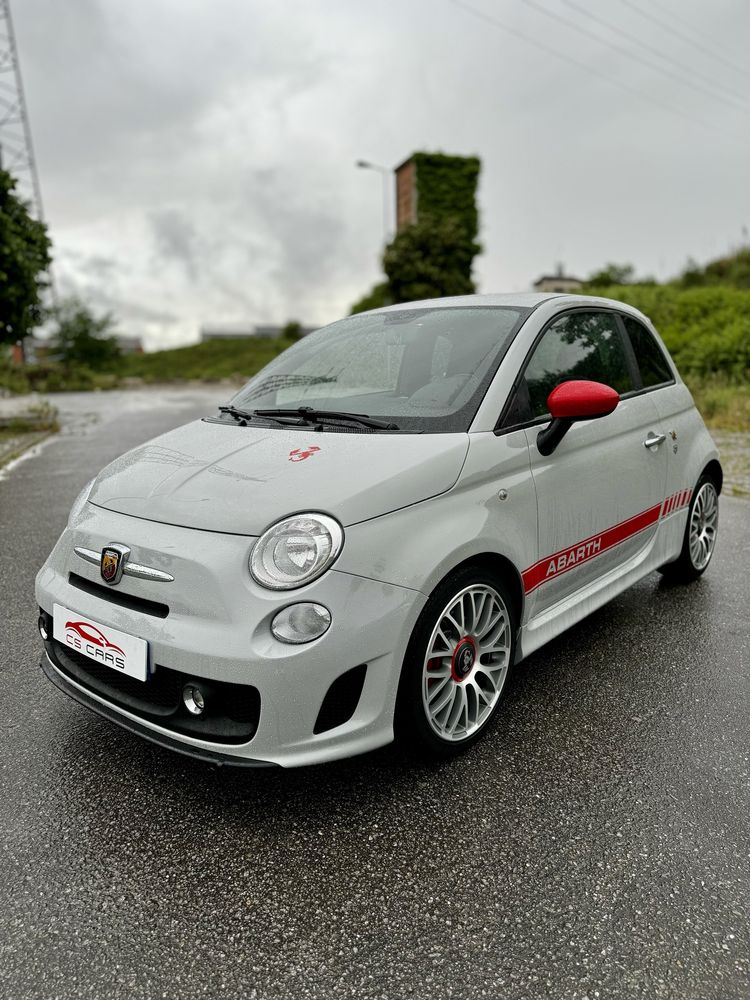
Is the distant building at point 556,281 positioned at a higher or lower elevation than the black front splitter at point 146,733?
higher

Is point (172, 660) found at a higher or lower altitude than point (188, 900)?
higher

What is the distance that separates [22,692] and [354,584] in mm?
1838

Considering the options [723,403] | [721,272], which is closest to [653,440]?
[723,403]

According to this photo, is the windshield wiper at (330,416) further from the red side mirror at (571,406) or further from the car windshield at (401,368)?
the red side mirror at (571,406)

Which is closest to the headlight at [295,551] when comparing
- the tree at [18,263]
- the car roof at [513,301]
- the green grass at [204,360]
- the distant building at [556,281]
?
the car roof at [513,301]

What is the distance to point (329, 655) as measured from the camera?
2.21m

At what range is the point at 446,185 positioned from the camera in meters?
39.0

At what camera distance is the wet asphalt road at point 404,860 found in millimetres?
1861

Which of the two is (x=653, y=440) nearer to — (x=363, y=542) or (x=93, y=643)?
(x=363, y=542)

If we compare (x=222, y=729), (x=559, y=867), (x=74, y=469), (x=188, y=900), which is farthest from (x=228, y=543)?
(x=74, y=469)

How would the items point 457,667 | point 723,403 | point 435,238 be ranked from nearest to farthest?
point 457,667 < point 723,403 < point 435,238

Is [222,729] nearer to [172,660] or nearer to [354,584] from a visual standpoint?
[172,660]

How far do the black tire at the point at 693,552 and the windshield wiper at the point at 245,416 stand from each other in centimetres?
228

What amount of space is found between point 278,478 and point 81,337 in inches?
1760
